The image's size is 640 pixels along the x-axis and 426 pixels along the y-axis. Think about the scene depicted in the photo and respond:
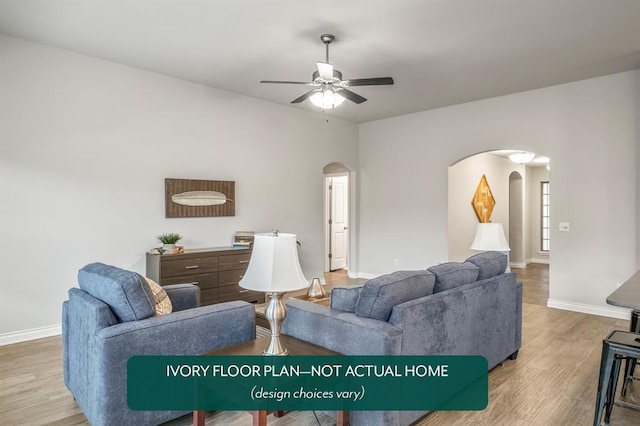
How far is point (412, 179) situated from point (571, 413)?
15.8ft

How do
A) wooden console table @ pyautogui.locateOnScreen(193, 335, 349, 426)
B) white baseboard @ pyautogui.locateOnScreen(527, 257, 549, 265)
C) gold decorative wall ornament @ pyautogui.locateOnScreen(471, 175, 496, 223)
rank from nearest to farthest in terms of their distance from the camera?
wooden console table @ pyautogui.locateOnScreen(193, 335, 349, 426), gold decorative wall ornament @ pyautogui.locateOnScreen(471, 175, 496, 223), white baseboard @ pyautogui.locateOnScreen(527, 257, 549, 265)

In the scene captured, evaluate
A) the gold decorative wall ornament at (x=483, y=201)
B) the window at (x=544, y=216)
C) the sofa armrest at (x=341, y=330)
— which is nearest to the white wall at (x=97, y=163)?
the sofa armrest at (x=341, y=330)

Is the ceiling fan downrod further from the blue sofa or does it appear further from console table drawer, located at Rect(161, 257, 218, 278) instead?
console table drawer, located at Rect(161, 257, 218, 278)

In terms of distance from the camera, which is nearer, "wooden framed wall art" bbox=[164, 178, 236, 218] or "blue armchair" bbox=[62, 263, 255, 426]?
"blue armchair" bbox=[62, 263, 255, 426]

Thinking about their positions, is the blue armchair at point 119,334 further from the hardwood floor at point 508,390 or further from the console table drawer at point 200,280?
the console table drawer at point 200,280

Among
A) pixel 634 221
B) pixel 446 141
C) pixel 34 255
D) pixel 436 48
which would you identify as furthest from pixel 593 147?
pixel 34 255

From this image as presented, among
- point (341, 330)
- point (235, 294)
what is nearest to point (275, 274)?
point (341, 330)

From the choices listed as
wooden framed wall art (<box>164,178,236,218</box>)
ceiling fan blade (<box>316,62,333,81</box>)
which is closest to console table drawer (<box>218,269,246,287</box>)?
wooden framed wall art (<box>164,178,236,218</box>)

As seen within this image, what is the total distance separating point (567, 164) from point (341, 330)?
14.9ft

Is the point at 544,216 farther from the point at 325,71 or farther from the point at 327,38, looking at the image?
the point at 325,71

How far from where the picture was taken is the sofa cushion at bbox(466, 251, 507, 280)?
3031 millimetres

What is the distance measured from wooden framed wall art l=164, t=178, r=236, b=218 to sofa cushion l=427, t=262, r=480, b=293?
11.3 feet

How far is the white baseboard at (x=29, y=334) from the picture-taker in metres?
3.76

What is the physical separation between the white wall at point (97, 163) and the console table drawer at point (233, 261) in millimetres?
493
